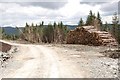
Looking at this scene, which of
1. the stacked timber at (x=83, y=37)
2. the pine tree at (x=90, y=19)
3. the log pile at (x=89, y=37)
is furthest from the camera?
the pine tree at (x=90, y=19)

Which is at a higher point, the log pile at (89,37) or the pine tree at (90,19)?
the pine tree at (90,19)

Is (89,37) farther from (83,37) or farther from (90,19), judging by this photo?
(90,19)

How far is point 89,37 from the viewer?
37.6 meters

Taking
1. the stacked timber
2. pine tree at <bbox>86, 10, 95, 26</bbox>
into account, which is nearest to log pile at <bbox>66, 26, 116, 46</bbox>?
the stacked timber

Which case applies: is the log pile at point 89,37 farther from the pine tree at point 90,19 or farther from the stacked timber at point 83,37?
the pine tree at point 90,19

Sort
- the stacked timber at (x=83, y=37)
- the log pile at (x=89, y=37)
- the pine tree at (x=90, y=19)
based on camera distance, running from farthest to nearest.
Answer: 1. the pine tree at (x=90, y=19)
2. the stacked timber at (x=83, y=37)
3. the log pile at (x=89, y=37)

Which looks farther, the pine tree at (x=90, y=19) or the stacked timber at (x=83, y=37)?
the pine tree at (x=90, y=19)

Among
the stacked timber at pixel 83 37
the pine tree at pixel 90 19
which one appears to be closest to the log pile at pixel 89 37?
the stacked timber at pixel 83 37

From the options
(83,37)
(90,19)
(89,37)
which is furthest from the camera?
(90,19)

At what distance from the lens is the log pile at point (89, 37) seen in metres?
35.5

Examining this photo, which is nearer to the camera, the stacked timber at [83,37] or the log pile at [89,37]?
the log pile at [89,37]

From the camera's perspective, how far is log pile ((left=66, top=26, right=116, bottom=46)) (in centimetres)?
3547

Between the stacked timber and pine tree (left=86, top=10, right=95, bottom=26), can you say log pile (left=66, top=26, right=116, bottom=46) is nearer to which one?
the stacked timber

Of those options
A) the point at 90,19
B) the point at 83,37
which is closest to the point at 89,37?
the point at 83,37
